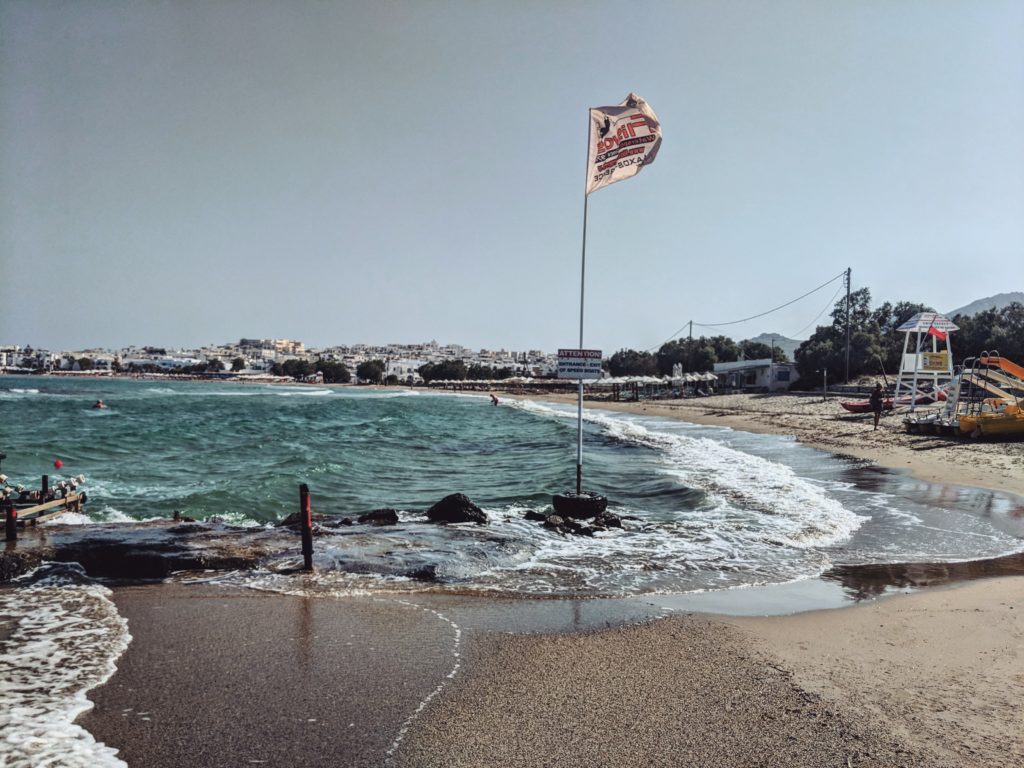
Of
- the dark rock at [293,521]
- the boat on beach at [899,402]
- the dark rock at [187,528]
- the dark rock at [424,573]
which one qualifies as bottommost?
the dark rock at [293,521]

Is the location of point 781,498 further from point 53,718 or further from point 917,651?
point 53,718

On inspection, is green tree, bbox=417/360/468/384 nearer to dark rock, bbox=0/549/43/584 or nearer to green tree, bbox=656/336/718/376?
green tree, bbox=656/336/718/376

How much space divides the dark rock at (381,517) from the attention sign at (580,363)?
4392 mm

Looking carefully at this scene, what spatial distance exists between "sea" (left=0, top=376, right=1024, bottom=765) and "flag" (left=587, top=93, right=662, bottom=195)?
6.48 meters

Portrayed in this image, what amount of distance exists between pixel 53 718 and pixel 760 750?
4986 mm

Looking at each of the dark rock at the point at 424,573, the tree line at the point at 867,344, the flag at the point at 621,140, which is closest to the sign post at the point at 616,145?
the flag at the point at 621,140

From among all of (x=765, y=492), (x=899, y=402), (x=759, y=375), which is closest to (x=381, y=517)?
(x=765, y=492)

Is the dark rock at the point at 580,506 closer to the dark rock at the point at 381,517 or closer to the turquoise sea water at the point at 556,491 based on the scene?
the turquoise sea water at the point at 556,491

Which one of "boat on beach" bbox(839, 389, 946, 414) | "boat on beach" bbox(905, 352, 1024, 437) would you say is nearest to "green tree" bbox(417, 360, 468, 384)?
"boat on beach" bbox(839, 389, 946, 414)

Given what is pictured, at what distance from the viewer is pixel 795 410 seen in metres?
40.7

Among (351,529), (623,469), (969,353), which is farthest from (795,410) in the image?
(351,529)

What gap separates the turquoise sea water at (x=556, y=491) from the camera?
9.51m

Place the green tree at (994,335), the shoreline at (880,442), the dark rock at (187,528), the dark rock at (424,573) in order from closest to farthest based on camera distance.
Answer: the dark rock at (424,573), the dark rock at (187,528), the shoreline at (880,442), the green tree at (994,335)

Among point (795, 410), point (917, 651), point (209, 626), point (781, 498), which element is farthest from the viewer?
point (795, 410)
